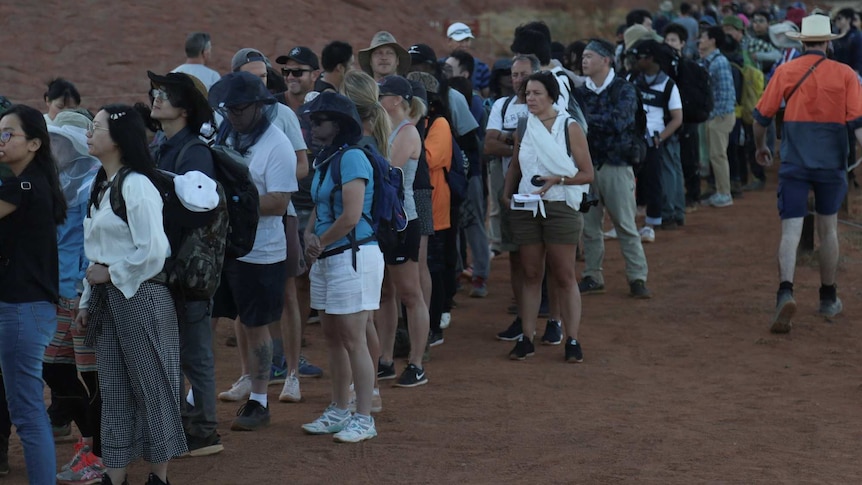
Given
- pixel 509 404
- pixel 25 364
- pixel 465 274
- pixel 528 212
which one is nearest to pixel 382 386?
pixel 509 404

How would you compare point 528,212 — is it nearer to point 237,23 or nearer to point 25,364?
point 25,364

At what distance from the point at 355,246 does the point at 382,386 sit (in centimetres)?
185

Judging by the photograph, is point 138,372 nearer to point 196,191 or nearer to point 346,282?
point 196,191

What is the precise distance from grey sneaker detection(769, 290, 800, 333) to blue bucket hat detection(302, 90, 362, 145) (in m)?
4.55

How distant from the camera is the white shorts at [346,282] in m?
6.48

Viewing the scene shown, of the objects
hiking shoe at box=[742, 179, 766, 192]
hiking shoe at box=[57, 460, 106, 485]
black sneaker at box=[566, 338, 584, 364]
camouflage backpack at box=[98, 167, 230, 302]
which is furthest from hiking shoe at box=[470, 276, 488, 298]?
hiking shoe at box=[742, 179, 766, 192]

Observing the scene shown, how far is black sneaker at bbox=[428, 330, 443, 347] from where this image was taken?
9266mm

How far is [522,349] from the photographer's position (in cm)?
891

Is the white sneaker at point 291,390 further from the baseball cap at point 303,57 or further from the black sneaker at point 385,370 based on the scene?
the baseball cap at point 303,57

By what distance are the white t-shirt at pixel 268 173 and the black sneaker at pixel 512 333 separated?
3.25 m

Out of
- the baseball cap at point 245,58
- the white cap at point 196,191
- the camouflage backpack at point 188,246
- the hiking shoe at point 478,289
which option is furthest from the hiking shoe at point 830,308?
the white cap at point 196,191

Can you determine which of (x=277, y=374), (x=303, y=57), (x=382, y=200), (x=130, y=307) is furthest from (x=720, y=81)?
(x=130, y=307)

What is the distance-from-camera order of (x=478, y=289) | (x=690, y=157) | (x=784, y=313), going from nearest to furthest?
(x=784, y=313) → (x=478, y=289) → (x=690, y=157)

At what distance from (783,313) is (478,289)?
2.95m
